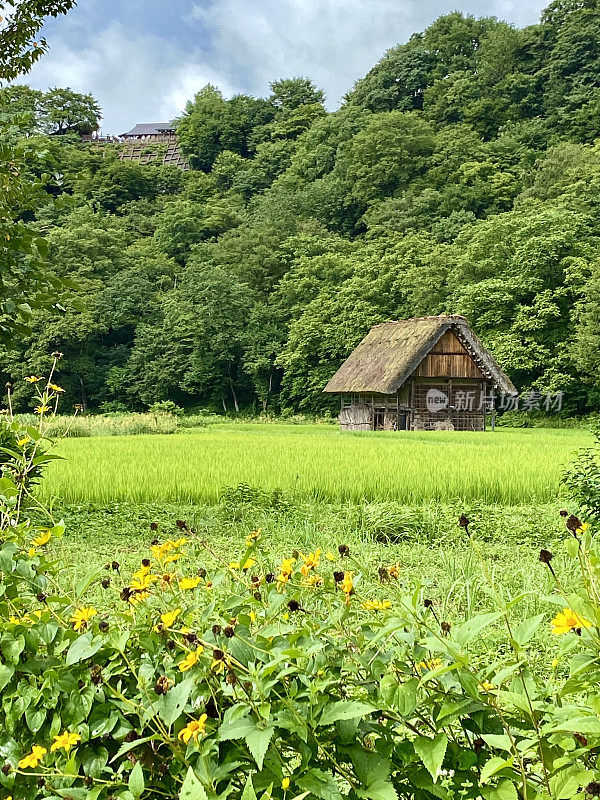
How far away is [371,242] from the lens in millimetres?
38000

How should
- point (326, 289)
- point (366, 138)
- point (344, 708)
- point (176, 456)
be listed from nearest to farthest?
point (344, 708)
point (176, 456)
point (326, 289)
point (366, 138)

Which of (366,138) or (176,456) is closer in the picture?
(176,456)

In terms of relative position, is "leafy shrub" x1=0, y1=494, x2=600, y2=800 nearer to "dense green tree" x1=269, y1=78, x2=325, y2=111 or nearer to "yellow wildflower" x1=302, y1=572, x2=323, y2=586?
"yellow wildflower" x1=302, y1=572, x2=323, y2=586

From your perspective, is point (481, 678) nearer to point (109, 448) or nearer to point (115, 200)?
point (109, 448)

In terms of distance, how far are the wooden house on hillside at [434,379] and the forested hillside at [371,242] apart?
3836 millimetres

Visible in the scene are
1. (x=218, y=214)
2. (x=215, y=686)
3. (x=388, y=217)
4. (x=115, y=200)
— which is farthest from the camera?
(x=115, y=200)

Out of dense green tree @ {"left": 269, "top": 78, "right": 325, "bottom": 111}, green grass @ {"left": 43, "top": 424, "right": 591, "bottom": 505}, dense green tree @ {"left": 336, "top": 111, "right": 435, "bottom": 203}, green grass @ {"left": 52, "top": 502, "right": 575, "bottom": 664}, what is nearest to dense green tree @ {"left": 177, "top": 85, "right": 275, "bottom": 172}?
dense green tree @ {"left": 269, "top": 78, "right": 325, "bottom": 111}

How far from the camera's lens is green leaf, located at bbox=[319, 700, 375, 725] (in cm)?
105

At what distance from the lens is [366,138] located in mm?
43031

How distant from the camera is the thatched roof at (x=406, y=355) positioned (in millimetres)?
23078

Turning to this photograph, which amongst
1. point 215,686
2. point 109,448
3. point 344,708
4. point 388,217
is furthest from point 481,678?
point 388,217

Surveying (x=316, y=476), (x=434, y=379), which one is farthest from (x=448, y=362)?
(x=316, y=476)

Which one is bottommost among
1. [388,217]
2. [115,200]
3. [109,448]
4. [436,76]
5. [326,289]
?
[109,448]

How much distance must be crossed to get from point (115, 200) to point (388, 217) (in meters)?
24.5
